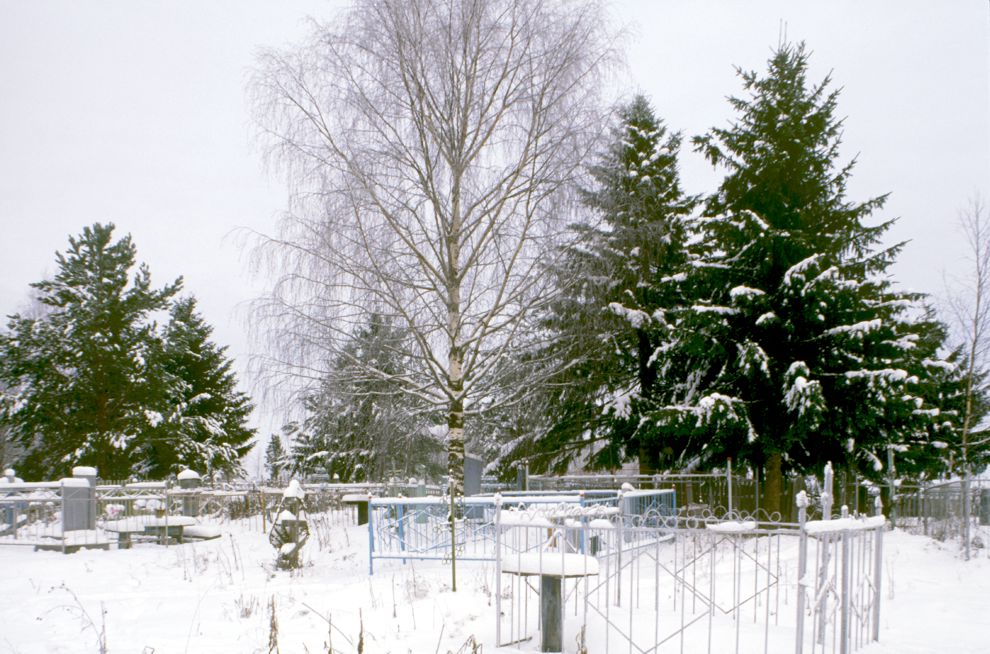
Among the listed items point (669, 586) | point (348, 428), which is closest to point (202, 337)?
point (348, 428)

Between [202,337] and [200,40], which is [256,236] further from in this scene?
[202,337]

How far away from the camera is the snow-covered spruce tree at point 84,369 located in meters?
27.4

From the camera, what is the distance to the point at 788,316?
54.4 ft

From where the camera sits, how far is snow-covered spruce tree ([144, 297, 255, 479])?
29484 millimetres

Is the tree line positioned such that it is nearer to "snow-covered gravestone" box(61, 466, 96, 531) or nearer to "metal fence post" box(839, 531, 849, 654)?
"snow-covered gravestone" box(61, 466, 96, 531)

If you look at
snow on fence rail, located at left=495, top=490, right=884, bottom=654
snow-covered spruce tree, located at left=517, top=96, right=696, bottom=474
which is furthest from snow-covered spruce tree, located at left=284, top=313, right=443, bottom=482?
snow on fence rail, located at left=495, top=490, right=884, bottom=654

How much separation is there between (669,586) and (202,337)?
3173 cm

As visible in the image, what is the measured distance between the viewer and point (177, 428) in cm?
2977

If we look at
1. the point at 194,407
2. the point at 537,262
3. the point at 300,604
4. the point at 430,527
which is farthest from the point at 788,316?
the point at 194,407

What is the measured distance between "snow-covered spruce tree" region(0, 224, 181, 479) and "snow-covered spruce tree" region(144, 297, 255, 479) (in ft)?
2.56

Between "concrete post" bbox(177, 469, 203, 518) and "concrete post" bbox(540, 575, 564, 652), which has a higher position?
"concrete post" bbox(540, 575, 564, 652)

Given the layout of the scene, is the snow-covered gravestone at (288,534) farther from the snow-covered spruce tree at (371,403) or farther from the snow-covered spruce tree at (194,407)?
the snow-covered spruce tree at (194,407)

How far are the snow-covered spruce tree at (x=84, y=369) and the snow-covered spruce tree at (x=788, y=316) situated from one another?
20331mm

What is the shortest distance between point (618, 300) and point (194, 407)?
24.1 metres
